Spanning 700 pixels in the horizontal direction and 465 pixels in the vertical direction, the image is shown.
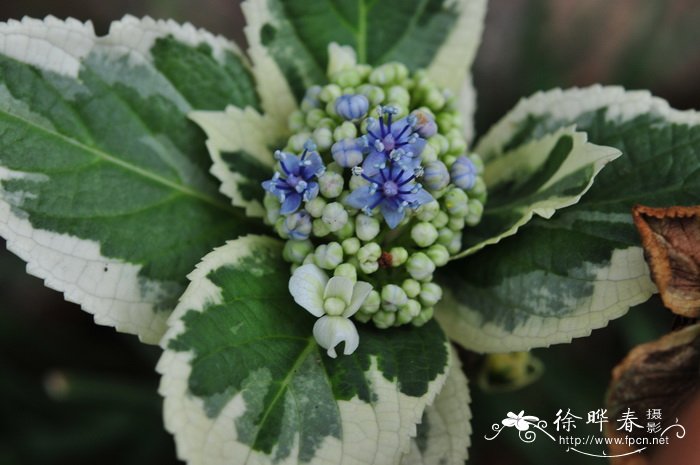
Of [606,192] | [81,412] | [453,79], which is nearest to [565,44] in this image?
[453,79]

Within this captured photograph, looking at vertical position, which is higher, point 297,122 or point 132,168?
point 297,122

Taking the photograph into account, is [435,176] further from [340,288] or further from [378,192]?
[340,288]

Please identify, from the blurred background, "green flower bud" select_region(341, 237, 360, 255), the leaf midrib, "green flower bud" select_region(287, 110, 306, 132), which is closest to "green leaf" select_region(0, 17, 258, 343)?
the leaf midrib

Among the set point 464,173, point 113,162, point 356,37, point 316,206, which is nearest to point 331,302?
point 316,206

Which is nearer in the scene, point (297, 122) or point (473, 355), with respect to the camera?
point (297, 122)

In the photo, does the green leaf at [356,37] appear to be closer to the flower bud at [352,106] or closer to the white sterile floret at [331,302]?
the flower bud at [352,106]

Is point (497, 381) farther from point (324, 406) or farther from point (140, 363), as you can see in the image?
point (140, 363)
